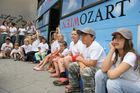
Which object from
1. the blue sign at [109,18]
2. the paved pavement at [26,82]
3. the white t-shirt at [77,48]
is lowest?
the paved pavement at [26,82]

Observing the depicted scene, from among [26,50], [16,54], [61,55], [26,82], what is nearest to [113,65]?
[26,82]

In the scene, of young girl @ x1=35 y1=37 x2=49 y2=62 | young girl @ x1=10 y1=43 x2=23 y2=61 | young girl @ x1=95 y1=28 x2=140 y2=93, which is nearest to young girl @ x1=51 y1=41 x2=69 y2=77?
young girl @ x1=35 y1=37 x2=49 y2=62

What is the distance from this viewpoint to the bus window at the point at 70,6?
6340 millimetres

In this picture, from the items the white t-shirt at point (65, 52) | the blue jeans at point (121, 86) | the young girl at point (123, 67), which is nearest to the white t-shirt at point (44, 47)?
the white t-shirt at point (65, 52)

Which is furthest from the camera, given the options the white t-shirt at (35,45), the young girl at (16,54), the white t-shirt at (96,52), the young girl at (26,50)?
the young girl at (16,54)

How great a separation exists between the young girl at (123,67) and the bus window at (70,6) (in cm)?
270

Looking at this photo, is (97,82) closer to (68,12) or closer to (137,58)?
(137,58)

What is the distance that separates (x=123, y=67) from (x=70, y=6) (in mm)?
3946

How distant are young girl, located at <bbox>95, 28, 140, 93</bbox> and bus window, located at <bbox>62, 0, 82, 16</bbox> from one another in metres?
2.70

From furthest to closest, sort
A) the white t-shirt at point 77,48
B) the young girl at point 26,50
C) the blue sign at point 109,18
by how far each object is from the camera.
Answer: the young girl at point 26,50
the white t-shirt at point 77,48
the blue sign at point 109,18

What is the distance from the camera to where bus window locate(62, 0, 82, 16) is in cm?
634

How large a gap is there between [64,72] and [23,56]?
454 cm

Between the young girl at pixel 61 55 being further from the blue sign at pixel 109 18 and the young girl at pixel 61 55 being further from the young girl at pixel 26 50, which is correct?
the young girl at pixel 26 50

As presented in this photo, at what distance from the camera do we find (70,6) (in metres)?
7.09
